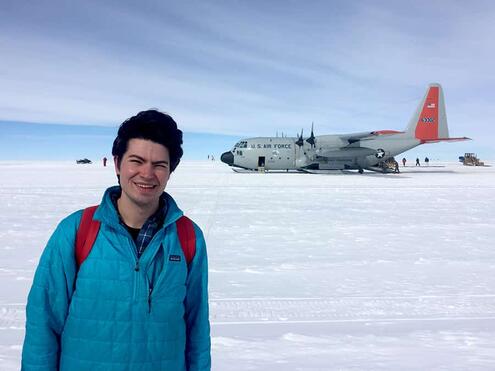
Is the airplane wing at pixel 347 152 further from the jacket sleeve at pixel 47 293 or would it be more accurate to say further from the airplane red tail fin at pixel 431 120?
the jacket sleeve at pixel 47 293

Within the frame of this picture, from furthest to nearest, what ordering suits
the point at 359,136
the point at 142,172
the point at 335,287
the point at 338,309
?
the point at 359,136, the point at 335,287, the point at 338,309, the point at 142,172

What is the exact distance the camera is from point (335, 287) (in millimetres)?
5504

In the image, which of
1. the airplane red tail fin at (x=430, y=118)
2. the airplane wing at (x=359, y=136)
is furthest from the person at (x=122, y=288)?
the airplane red tail fin at (x=430, y=118)

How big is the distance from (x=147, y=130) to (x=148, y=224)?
0.50 meters

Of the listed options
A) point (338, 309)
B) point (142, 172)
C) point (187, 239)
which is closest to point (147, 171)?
point (142, 172)

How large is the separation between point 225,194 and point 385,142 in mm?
23270

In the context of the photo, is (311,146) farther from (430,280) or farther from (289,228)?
(430,280)

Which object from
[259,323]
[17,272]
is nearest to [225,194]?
[17,272]

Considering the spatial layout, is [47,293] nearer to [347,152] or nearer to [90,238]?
[90,238]

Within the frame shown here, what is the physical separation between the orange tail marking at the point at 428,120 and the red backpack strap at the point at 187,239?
3865 cm

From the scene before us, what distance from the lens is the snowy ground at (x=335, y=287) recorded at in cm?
369

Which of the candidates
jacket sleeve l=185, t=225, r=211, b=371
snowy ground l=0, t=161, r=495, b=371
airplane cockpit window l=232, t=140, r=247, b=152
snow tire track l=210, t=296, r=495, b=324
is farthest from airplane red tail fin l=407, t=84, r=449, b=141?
jacket sleeve l=185, t=225, r=211, b=371

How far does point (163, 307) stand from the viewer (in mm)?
1896

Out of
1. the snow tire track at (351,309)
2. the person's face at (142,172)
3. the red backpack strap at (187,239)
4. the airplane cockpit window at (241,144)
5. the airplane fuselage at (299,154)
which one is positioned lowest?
the snow tire track at (351,309)
